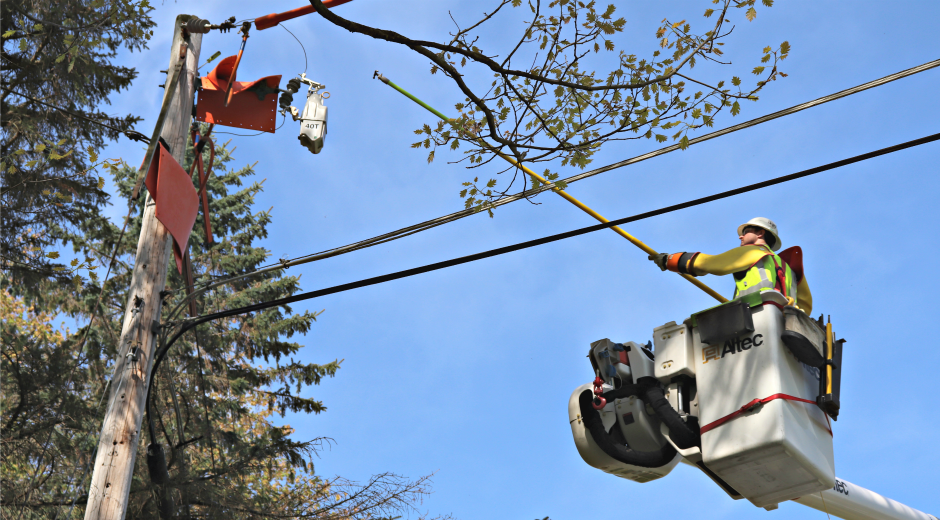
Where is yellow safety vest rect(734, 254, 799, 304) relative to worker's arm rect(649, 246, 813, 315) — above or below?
below

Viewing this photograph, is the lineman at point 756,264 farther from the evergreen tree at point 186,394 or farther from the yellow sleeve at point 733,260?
the evergreen tree at point 186,394

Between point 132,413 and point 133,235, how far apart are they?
11.1 m

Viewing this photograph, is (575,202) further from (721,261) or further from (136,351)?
(136,351)

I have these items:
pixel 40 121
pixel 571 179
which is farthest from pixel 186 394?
pixel 571 179

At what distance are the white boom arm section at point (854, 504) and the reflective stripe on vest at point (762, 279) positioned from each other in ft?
7.55

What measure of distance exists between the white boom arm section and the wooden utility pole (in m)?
5.54

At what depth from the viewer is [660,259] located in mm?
6801

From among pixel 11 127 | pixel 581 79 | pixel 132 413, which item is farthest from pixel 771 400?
pixel 11 127

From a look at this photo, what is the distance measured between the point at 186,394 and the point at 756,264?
10750 mm

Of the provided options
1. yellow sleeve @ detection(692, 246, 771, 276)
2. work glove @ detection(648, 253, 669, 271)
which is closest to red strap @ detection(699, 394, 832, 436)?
yellow sleeve @ detection(692, 246, 771, 276)

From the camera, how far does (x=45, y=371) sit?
10008 mm

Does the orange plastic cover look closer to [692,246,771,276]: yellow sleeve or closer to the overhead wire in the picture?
the overhead wire

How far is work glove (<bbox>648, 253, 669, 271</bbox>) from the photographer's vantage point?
6758 mm

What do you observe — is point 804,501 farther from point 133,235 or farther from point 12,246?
point 133,235
